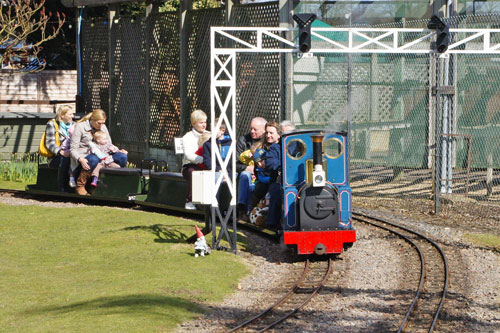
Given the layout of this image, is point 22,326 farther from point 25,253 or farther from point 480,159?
point 480,159

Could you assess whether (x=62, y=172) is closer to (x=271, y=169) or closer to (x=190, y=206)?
(x=190, y=206)

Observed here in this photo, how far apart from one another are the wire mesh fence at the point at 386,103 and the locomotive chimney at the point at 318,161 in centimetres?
474

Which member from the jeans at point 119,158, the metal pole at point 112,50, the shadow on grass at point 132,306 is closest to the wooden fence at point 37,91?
the metal pole at point 112,50

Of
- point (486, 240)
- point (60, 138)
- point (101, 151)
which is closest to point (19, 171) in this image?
point (60, 138)

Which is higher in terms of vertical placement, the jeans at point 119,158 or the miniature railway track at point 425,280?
→ the jeans at point 119,158

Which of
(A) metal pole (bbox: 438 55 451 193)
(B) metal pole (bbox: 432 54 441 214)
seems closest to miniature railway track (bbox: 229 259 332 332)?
(B) metal pole (bbox: 432 54 441 214)

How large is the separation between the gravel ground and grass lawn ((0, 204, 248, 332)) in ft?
1.11

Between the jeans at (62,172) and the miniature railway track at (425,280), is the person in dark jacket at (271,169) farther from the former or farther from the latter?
the jeans at (62,172)

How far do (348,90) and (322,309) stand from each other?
8.23 meters

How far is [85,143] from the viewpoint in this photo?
1526cm

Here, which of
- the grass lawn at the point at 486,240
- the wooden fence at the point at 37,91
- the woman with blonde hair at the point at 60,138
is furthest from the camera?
the wooden fence at the point at 37,91

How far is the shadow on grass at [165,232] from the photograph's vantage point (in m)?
11.8

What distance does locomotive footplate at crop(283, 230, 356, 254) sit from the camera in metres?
10.5

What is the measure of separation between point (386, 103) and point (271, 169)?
17.6ft
